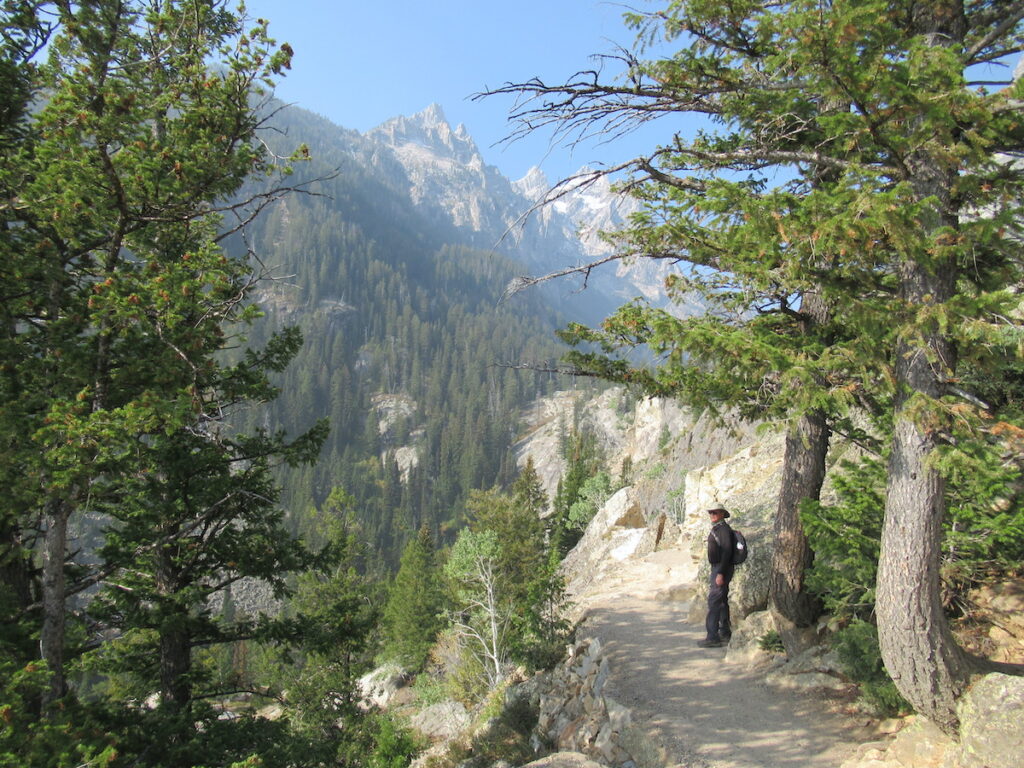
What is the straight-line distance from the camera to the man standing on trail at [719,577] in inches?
285

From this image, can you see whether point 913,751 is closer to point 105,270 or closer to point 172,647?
point 172,647

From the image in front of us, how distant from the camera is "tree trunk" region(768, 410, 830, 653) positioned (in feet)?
20.7

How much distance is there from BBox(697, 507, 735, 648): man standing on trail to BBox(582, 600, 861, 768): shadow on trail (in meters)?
0.29

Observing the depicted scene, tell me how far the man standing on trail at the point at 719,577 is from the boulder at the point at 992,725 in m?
3.22

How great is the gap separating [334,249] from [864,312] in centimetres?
19595

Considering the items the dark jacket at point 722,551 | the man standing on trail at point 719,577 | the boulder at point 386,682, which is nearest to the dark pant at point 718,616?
the man standing on trail at point 719,577

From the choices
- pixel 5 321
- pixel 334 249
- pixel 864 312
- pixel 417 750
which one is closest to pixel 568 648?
pixel 417 750

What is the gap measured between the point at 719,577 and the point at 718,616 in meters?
1.07

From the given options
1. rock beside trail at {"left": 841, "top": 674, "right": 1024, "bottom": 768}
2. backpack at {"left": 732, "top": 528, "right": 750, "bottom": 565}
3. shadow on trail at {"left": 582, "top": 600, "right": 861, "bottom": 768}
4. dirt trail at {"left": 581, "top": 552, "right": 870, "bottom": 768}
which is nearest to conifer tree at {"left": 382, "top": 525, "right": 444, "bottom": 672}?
dirt trail at {"left": 581, "top": 552, "right": 870, "bottom": 768}

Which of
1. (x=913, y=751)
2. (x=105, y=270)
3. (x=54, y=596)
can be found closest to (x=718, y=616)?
(x=913, y=751)

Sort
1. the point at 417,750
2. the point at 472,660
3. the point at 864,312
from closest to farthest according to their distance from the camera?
1. the point at 864,312
2. the point at 417,750
3. the point at 472,660

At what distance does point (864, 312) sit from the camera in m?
3.92

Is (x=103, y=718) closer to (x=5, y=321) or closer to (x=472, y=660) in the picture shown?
(x=5, y=321)

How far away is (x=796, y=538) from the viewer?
6449 mm
